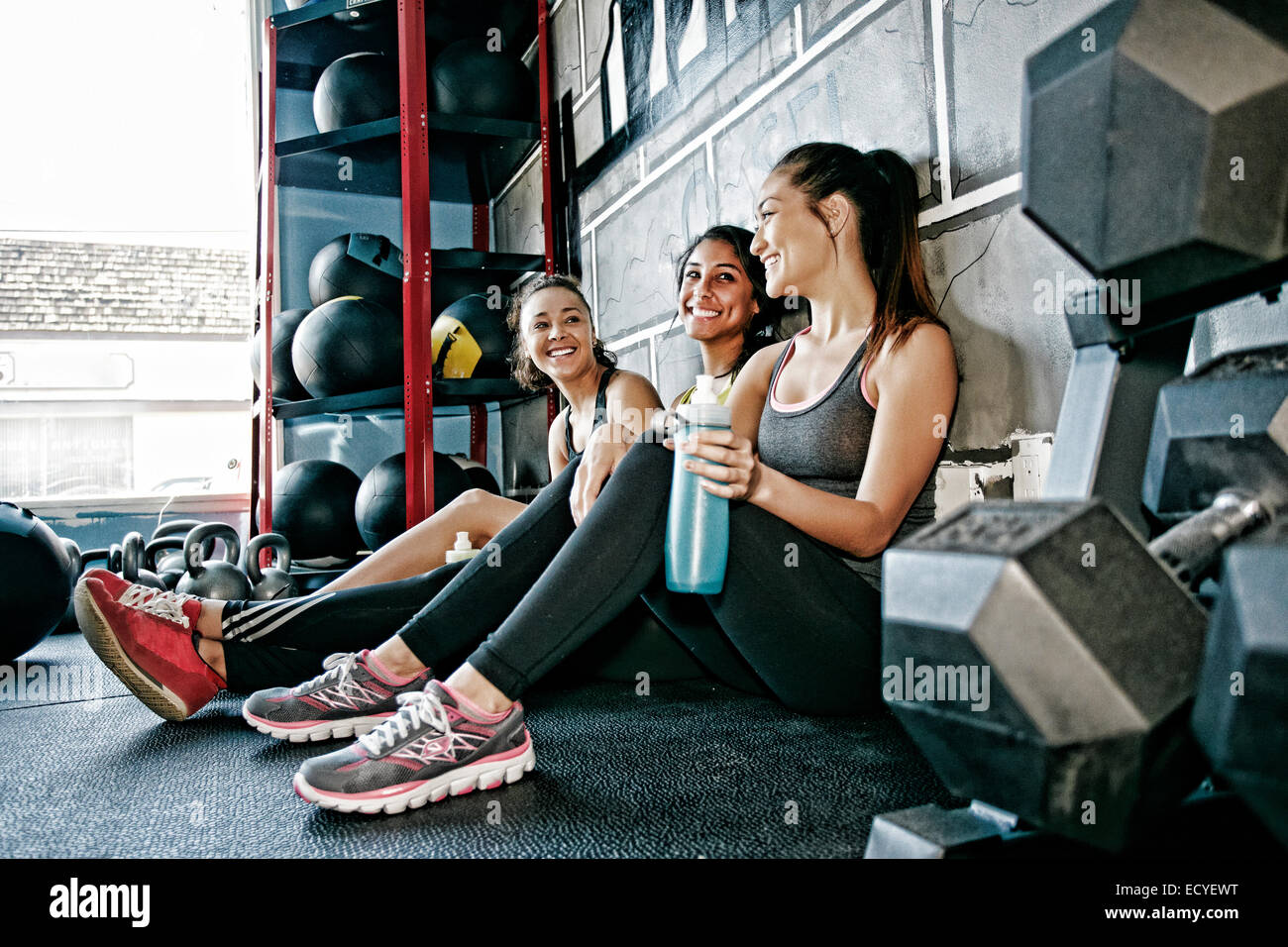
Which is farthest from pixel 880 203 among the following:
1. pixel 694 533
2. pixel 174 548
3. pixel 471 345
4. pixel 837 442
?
pixel 174 548

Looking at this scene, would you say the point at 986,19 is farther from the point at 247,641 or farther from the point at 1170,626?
the point at 247,641

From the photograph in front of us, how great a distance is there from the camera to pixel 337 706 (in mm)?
1118

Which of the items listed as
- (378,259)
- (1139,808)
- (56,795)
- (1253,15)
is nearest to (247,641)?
(56,795)

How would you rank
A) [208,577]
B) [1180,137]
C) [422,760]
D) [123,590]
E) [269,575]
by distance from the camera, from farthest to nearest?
1. [269,575]
2. [208,577]
3. [123,590]
4. [422,760]
5. [1180,137]

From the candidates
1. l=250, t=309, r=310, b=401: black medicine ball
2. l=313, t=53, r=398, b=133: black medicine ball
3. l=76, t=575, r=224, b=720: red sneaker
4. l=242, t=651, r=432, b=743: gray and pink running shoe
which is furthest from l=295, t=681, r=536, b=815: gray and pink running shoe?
l=313, t=53, r=398, b=133: black medicine ball

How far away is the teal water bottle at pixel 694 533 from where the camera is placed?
0.90m

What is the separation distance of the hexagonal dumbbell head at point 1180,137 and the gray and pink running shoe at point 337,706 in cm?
96

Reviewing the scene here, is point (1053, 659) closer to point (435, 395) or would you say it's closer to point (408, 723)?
point (408, 723)

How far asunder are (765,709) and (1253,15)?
3.14ft

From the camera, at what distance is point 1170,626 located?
47cm

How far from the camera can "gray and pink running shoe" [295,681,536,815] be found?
85cm

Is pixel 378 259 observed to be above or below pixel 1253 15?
above

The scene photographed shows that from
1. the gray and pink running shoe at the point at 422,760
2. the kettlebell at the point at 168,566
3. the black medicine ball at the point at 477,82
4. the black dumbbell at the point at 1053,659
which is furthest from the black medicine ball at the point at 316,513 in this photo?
the black dumbbell at the point at 1053,659

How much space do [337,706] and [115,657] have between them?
13.5 inches
